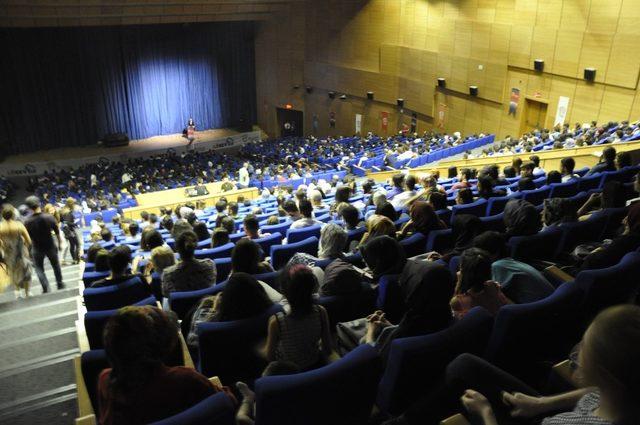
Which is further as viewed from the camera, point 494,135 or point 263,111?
point 263,111

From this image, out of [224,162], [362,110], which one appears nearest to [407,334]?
[224,162]

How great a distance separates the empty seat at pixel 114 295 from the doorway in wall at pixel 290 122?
20.3 metres

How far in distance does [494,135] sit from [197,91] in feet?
48.2

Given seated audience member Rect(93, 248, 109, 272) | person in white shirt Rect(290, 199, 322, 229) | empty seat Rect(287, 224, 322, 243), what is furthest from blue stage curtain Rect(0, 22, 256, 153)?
empty seat Rect(287, 224, 322, 243)

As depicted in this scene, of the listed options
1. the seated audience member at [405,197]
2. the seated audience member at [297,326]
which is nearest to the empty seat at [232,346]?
the seated audience member at [297,326]

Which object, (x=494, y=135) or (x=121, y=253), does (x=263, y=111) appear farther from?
(x=121, y=253)

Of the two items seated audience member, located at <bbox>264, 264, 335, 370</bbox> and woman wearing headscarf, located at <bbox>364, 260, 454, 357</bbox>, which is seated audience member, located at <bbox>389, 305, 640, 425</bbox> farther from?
seated audience member, located at <bbox>264, 264, 335, 370</bbox>

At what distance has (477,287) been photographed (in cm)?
295

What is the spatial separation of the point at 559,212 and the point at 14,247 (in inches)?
220

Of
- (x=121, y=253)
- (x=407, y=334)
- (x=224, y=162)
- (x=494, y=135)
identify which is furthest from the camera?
(x=224, y=162)

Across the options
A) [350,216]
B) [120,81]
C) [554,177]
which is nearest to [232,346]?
[350,216]

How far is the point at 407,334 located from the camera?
261 cm

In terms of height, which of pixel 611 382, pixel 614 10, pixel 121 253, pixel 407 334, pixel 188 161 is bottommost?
pixel 188 161

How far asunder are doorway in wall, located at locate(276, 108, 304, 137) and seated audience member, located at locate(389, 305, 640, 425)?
22111 millimetres
